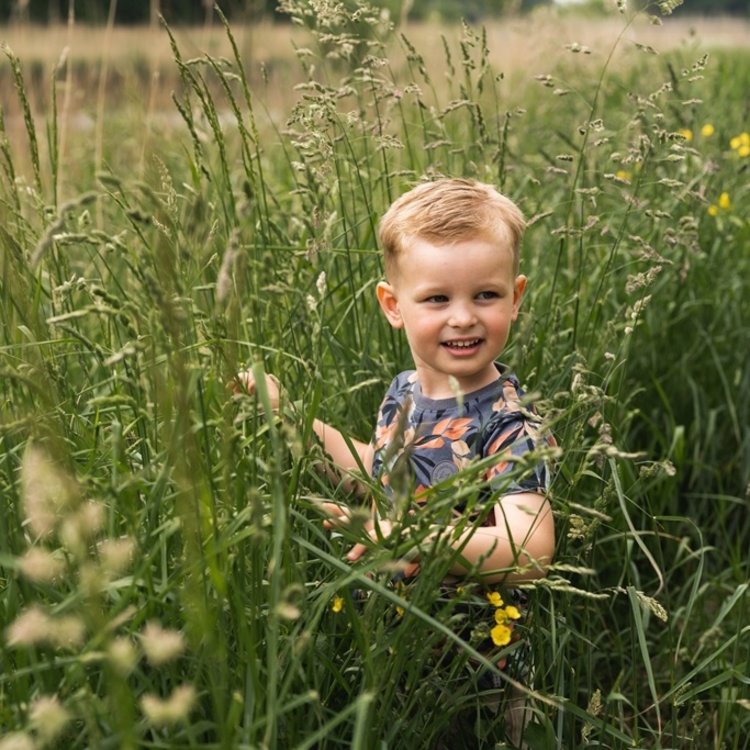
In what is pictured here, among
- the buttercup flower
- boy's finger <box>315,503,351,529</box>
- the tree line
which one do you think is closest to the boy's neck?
boy's finger <box>315,503,351,529</box>

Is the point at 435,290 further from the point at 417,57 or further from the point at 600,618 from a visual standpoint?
the point at 600,618

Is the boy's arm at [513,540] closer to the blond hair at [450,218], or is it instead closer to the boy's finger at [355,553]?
the boy's finger at [355,553]

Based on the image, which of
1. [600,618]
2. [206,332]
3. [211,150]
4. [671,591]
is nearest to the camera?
[206,332]

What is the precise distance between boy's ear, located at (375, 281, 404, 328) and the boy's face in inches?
3.4

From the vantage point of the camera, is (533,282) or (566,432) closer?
(566,432)

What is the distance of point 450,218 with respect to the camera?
6.43ft

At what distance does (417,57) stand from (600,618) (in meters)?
1.32

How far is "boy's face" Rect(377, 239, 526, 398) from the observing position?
1960mm

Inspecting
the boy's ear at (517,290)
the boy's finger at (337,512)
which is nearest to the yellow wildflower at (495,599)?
the boy's finger at (337,512)

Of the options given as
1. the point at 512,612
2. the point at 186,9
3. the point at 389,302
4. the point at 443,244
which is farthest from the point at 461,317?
the point at 186,9

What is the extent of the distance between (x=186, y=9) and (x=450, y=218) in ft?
19.0

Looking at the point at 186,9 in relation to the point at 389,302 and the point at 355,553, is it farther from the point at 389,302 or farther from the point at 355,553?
the point at 355,553

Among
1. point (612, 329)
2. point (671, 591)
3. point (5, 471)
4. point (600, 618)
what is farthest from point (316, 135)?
point (671, 591)

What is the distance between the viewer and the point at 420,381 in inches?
84.1
